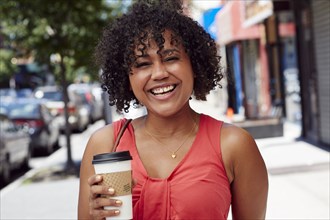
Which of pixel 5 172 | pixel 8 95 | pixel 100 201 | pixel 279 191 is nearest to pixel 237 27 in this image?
pixel 5 172

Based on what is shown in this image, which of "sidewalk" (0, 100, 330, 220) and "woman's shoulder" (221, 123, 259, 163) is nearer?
"woman's shoulder" (221, 123, 259, 163)

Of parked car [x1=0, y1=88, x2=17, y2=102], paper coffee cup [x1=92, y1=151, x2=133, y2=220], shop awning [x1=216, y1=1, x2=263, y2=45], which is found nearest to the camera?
paper coffee cup [x1=92, y1=151, x2=133, y2=220]

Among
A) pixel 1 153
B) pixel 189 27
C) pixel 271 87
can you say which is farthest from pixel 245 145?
Result: pixel 271 87

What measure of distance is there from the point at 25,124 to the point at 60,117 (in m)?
5.92

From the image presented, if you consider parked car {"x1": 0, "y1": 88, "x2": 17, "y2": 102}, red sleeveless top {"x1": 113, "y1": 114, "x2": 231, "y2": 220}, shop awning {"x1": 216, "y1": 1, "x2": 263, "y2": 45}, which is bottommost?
parked car {"x1": 0, "y1": 88, "x2": 17, "y2": 102}

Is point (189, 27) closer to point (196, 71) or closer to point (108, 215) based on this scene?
point (196, 71)

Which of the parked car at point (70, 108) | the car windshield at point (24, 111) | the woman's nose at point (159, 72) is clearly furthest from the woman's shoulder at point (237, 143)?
the parked car at point (70, 108)

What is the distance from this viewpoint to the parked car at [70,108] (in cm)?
2241

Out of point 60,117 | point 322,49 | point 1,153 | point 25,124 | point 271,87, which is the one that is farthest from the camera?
point 60,117

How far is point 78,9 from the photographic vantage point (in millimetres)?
12781

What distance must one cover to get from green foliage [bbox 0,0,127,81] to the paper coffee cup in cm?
1058

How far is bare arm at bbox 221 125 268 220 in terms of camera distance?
2383 millimetres

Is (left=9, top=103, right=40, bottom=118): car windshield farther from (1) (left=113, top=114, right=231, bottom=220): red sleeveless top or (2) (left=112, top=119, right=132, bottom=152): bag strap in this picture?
(1) (left=113, top=114, right=231, bottom=220): red sleeveless top

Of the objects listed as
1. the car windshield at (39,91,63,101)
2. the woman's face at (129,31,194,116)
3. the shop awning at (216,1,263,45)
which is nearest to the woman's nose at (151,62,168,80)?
the woman's face at (129,31,194,116)
